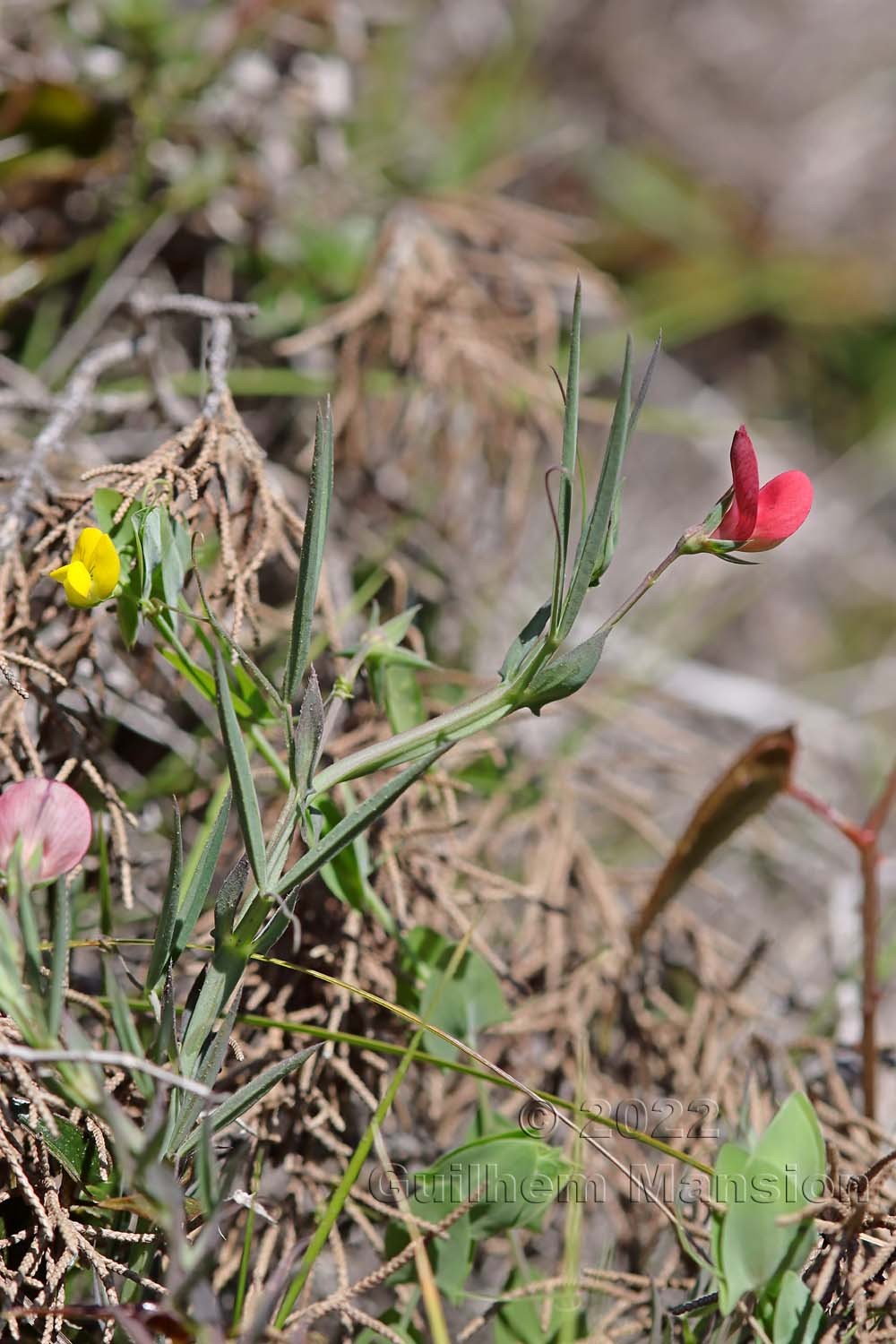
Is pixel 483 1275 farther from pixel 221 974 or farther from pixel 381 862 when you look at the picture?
pixel 221 974

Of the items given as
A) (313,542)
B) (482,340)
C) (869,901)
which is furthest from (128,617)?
(482,340)

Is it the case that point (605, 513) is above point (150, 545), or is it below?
above

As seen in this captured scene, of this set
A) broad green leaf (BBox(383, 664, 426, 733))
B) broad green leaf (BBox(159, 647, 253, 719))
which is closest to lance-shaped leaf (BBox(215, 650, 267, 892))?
broad green leaf (BBox(159, 647, 253, 719))

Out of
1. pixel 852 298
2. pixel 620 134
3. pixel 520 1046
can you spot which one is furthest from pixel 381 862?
pixel 620 134

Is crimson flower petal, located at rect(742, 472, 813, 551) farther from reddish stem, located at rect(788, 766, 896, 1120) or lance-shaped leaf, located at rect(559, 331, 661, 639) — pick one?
reddish stem, located at rect(788, 766, 896, 1120)

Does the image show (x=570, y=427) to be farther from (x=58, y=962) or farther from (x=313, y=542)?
(x=58, y=962)

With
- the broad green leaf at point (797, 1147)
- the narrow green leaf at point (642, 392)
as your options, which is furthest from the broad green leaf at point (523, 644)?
the broad green leaf at point (797, 1147)

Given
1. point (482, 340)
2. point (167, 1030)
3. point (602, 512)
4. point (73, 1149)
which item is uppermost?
point (482, 340)
